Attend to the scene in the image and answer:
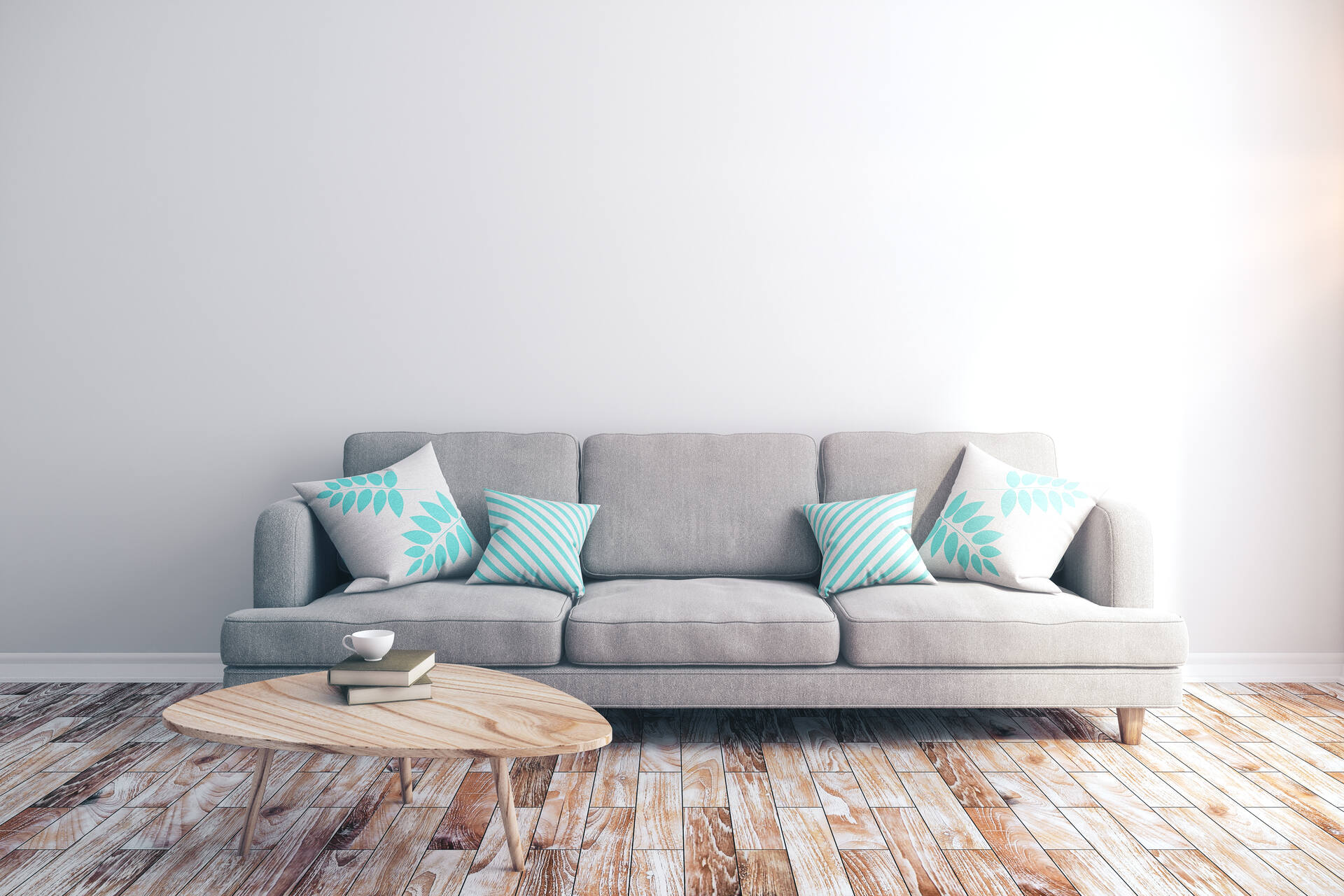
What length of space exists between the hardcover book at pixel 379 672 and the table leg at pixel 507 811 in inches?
10.5

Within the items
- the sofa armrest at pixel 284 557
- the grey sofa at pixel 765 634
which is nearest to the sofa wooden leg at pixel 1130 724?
the grey sofa at pixel 765 634

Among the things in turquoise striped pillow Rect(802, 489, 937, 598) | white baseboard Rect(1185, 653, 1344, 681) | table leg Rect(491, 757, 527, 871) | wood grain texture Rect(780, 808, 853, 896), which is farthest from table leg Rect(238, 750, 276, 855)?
white baseboard Rect(1185, 653, 1344, 681)

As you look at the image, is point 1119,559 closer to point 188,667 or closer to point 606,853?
point 606,853

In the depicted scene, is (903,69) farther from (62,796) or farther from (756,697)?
(62,796)

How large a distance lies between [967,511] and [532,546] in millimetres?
1422

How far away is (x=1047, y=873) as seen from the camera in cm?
168

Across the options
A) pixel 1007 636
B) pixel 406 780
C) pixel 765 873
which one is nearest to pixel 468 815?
pixel 406 780

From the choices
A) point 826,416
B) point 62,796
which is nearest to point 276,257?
point 62,796

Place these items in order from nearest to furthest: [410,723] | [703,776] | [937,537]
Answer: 1. [410,723]
2. [703,776]
3. [937,537]

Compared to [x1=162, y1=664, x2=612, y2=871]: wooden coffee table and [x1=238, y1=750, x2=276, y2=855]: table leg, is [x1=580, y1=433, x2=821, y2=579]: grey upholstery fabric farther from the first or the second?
[x1=238, y1=750, x2=276, y2=855]: table leg

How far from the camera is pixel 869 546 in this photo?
2.60 m

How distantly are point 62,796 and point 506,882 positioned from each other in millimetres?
1259

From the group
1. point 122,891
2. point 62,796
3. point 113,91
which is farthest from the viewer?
point 113,91

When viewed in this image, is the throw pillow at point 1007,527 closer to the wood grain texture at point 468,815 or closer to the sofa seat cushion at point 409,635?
the sofa seat cushion at point 409,635
